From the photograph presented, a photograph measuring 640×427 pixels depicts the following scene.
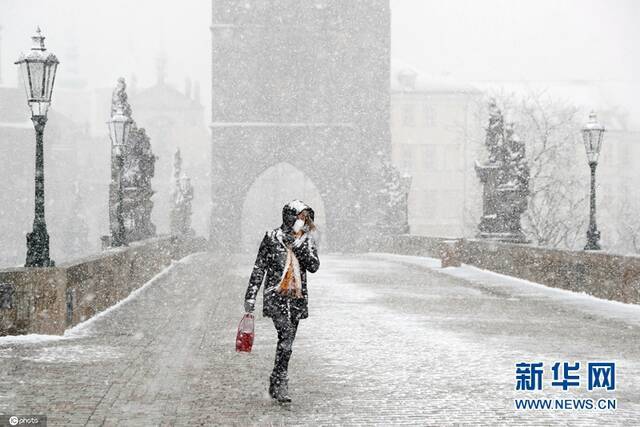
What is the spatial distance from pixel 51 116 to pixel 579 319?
98.0 metres

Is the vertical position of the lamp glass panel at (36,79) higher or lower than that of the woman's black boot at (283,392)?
higher

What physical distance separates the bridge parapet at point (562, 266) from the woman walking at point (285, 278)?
1018 centimetres

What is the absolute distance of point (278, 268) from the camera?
9.48m

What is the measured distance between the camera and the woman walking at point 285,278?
9.39m

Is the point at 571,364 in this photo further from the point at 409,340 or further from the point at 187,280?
the point at 187,280

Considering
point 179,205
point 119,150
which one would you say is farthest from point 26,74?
point 179,205

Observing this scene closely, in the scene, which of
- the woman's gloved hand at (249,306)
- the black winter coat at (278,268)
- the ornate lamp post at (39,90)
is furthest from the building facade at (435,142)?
the woman's gloved hand at (249,306)

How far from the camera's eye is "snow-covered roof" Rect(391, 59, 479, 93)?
98.3m

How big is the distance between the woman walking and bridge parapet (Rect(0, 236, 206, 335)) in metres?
5.32

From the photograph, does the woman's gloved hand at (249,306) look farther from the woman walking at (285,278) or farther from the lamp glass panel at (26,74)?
the lamp glass panel at (26,74)

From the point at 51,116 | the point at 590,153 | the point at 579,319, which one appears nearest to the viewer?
the point at 579,319

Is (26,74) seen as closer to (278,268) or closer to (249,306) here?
(278,268)

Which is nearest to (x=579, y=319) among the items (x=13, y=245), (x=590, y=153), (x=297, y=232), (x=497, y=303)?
(x=497, y=303)

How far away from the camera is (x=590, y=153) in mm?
23078
